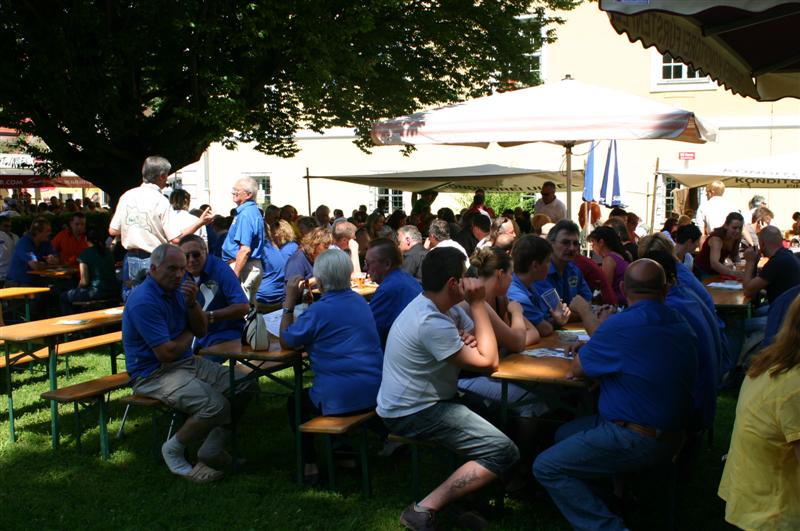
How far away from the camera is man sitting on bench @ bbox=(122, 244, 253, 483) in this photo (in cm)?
470

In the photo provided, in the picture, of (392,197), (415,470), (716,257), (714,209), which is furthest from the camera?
(392,197)

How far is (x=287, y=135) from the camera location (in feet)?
46.7

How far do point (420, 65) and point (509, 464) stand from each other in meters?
11.4

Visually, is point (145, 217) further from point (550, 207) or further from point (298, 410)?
point (550, 207)

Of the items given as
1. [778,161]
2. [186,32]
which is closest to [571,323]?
[186,32]

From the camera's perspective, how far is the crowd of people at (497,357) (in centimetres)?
328

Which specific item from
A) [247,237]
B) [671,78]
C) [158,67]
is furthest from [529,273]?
[671,78]

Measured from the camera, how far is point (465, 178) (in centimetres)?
1555

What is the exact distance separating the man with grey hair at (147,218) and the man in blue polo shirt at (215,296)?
5.08 feet

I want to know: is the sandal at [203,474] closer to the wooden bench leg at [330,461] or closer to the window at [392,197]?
the wooden bench leg at [330,461]

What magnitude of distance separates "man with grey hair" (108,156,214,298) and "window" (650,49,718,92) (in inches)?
684

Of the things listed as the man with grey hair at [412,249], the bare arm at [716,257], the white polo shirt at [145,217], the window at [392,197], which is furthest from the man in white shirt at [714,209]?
the window at [392,197]

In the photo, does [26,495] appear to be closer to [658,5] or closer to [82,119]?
[658,5]

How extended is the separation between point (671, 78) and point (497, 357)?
19.8m
